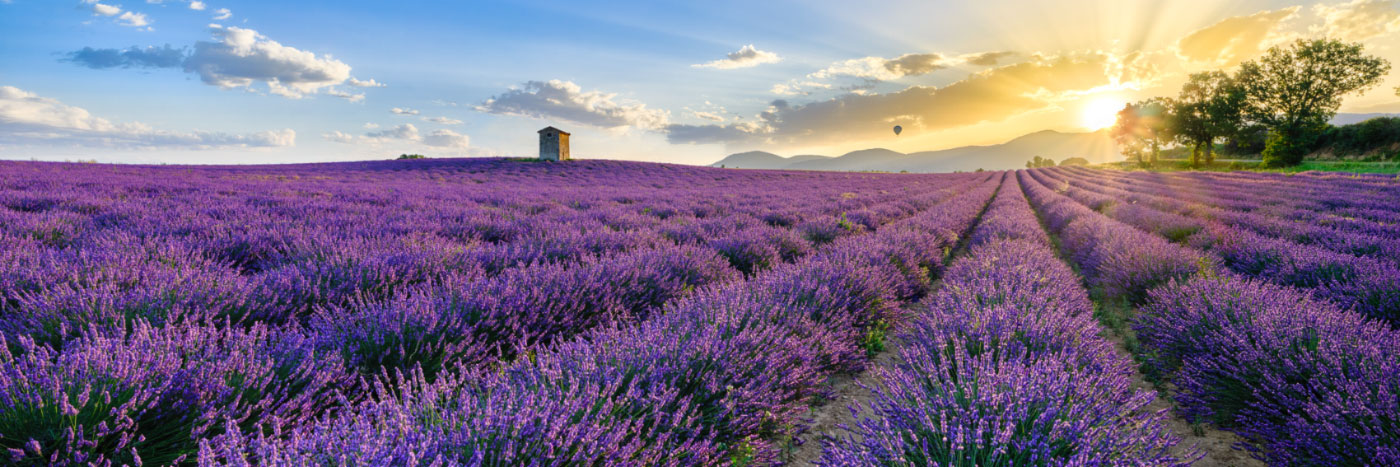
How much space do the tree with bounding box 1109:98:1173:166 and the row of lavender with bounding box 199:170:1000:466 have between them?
59.4 m

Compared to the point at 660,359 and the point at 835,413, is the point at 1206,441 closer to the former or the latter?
the point at 835,413

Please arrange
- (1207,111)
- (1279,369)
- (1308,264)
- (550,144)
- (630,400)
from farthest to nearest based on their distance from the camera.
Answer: (1207,111)
(550,144)
(1308,264)
(1279,369)
(630,400)

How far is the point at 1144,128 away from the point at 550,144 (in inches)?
2408

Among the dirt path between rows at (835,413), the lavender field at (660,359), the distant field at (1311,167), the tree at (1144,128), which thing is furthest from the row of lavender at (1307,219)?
the tree at (1144,128)

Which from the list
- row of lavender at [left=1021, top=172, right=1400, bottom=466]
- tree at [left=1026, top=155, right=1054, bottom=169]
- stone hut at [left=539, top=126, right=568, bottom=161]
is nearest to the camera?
row of lavender at [left=1021, top=172, right=1400, bottom=466]

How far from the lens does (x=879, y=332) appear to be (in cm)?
321

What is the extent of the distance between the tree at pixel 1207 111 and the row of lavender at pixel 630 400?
5397cm

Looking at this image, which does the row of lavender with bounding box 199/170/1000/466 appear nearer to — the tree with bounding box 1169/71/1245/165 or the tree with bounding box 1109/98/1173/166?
the tree with bounding box 1169/71/1245/165

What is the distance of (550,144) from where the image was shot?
108 ft

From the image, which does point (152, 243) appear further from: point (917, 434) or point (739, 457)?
point (917, 434)

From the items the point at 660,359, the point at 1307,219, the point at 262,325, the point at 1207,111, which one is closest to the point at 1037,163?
the point at 1207,111

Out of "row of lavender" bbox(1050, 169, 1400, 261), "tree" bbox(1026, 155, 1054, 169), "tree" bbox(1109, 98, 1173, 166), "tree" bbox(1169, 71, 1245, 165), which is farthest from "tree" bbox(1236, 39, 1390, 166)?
"tree" bbox(1026, 155, 1054, 169)

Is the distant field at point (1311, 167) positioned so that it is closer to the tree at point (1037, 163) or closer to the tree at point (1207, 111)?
the tree at point (1207, 111)

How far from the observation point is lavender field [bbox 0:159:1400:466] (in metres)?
1.36
